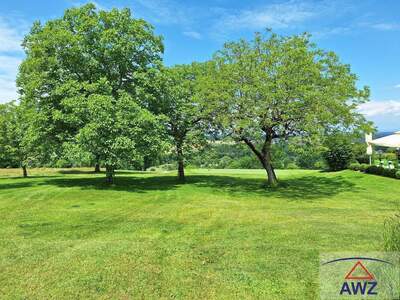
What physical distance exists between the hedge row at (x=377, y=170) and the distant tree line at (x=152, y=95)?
21.9ft

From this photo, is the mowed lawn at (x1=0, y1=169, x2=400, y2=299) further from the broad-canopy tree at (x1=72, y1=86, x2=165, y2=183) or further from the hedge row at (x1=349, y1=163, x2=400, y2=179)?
the hedge row at (x1=349, y1=163, x2=400, y2=179)

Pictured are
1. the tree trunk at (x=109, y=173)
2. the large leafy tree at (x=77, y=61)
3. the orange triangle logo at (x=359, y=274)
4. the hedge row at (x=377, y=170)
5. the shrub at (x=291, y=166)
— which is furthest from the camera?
the shrub at (x=291, y=166)

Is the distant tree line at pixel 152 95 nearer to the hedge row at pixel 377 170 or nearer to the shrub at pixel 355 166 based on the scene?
the hedge row at pixel 377 170

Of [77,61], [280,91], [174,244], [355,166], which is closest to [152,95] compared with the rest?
[77,61]

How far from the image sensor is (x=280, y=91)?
62.2 feet

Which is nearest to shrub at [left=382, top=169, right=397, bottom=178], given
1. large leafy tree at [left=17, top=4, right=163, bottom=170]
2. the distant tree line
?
the distant tree line

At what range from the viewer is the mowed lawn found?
6266mm

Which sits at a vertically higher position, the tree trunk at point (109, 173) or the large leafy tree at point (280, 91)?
the large leafy tree at point (280, 91)

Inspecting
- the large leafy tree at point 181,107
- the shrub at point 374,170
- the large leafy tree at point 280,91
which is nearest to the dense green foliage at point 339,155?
the shrub at point 374,170

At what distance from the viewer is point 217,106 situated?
2147 cm

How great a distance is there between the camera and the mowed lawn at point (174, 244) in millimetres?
6266

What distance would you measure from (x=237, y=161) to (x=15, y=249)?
203ft

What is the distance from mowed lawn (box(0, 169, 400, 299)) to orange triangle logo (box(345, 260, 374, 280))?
68 centimetres

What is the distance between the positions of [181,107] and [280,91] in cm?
860
